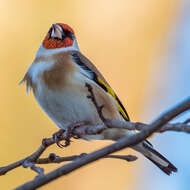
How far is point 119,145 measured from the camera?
4.58 feet

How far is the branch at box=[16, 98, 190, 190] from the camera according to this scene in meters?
1.31

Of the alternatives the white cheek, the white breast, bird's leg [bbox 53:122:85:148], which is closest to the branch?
bird's leg [bbox 53:122:85:148]

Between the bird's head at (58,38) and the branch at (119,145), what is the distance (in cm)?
185

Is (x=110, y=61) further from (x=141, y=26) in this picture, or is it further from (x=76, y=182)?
(x=76, y=182)

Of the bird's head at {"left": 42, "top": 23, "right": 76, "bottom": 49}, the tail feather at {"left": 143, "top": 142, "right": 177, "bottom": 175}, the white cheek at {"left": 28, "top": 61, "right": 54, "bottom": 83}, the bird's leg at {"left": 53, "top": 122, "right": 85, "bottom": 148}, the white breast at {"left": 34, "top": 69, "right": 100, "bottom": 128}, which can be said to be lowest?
the tail feather at {"left": 143, "top": 142, "right": 177, "bottom": 175}

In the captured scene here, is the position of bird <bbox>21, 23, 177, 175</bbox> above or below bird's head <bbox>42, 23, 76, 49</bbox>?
below

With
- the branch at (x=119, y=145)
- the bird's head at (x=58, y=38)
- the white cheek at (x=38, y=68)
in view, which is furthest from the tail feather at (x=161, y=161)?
the branch at (x=119, y=145)

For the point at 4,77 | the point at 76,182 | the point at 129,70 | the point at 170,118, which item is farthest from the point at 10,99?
the point at 170,118

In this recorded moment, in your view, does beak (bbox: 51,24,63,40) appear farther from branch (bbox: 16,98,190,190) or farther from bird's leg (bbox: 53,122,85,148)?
branch (bbox: 16,98,190,190)

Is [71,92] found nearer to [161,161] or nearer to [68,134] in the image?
[68,134]

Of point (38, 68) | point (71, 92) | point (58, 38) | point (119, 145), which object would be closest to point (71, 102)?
point (71, 92)

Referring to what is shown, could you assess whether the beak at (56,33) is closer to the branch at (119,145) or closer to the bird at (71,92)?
the bird at (71,92)

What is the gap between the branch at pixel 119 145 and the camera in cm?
131

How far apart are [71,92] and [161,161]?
0.78m
